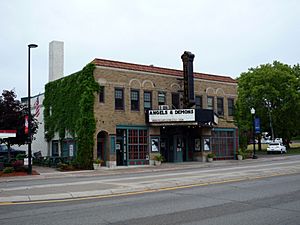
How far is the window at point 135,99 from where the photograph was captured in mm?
32281

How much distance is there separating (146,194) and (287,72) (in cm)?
4799

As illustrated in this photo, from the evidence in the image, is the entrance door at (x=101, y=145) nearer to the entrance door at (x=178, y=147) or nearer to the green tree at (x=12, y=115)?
the green tree at (x=12, y=115)

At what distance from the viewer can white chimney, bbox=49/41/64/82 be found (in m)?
39.1

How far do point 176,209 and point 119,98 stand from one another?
21.6m

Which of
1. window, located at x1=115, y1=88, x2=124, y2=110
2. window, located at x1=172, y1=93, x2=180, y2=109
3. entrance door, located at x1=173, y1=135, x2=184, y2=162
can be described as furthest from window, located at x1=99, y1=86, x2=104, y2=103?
entrance door, located at x1=173, y1=135, x2=184, y2=162

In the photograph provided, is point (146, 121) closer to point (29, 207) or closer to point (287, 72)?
point (29, 207)

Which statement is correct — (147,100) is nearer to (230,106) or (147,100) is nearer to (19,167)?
(230,106)

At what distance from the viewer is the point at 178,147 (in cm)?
3531

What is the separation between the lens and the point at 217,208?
10602 millimetres

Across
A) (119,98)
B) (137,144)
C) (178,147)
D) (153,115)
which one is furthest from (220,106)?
(119,98)

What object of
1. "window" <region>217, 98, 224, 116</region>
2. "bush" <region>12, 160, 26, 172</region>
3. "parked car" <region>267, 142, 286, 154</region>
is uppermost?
"window" <region>217, 98, 224, 116</region>

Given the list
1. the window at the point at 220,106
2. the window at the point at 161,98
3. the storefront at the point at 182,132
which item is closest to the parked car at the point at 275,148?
the window at the point at 220,106

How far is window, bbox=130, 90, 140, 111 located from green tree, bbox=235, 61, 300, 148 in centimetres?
2507

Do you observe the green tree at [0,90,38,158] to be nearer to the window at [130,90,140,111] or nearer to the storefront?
the window at [130,90,140,111]
